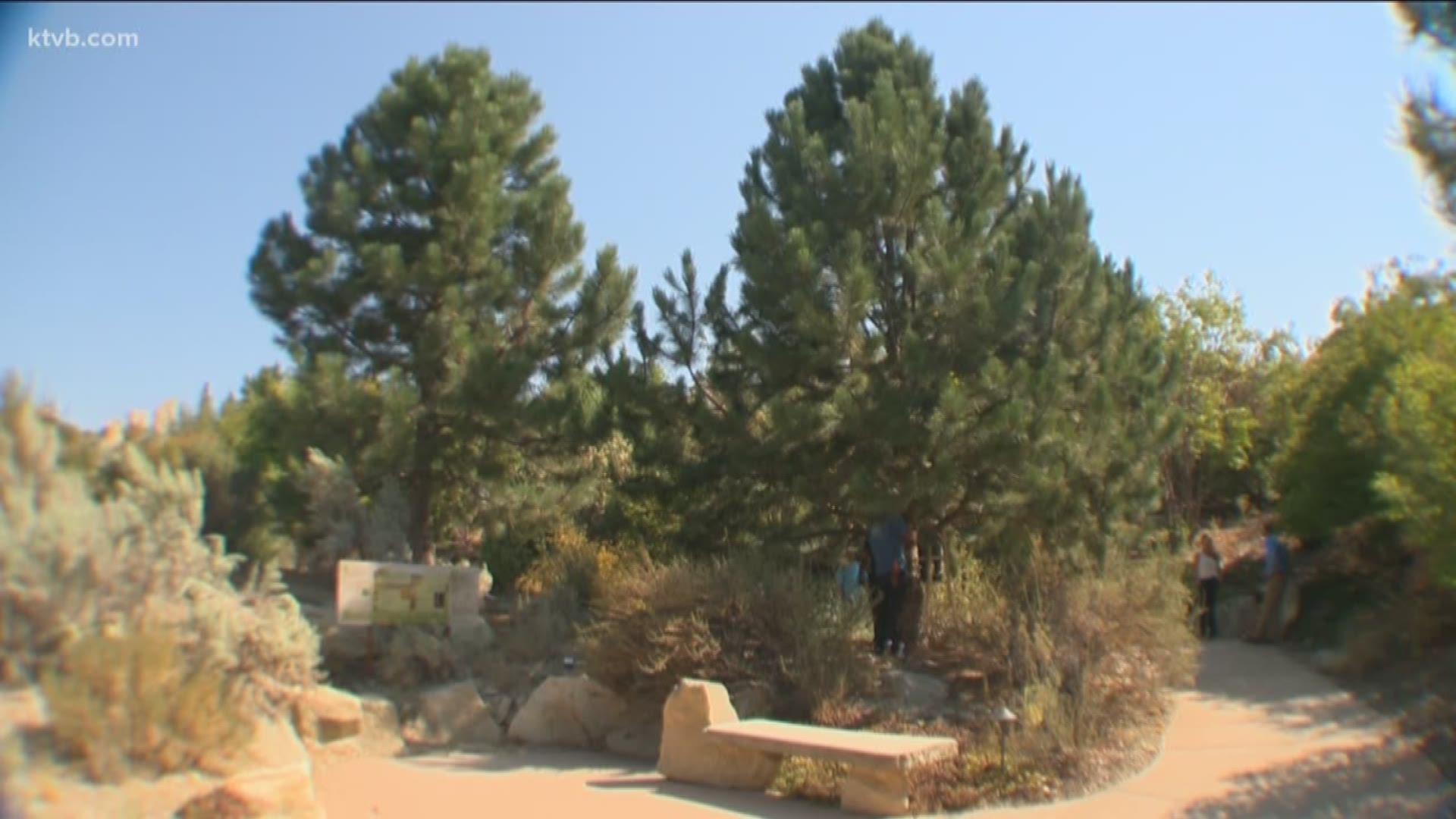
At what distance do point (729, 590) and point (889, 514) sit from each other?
1.74 m

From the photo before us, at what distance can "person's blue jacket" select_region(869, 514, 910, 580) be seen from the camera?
38.3 ft

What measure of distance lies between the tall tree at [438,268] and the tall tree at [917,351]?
9.23 ft

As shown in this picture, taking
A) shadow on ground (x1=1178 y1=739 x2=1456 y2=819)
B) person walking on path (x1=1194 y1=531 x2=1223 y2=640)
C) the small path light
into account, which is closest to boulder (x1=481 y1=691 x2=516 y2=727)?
the small path light

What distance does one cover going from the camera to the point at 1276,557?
15180mm

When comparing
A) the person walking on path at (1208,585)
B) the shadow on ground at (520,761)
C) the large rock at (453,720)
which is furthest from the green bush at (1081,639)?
the large rock at (453,720)

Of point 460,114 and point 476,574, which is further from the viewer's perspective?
point 460,114

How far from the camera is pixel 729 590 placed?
34.6ft

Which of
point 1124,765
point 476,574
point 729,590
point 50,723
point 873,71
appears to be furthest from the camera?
point 873,71

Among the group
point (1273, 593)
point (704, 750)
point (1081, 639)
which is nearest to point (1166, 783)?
point (1081, 639)

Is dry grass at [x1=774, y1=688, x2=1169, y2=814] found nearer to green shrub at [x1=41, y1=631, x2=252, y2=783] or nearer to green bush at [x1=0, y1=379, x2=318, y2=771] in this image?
green bush at [x1=0, y1=379, x2=318, y2=771]

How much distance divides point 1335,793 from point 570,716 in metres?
6.74

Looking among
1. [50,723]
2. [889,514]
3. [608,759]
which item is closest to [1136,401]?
[889,514]

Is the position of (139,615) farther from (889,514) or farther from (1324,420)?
(1324,420)

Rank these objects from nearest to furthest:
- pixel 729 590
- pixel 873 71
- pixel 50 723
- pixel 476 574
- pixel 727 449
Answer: pixel 50 723 → pixel 729 590 → pixel 727 449 → pixel 476 574 → pixel 873 71
